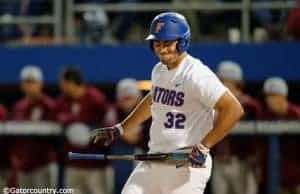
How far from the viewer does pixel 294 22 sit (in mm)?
10562

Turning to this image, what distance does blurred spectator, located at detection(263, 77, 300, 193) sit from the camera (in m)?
9.24

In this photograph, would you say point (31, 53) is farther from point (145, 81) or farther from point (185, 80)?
point (185, 80)

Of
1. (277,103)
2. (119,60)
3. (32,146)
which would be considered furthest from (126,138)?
(119,60)

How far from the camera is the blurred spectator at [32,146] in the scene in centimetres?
943

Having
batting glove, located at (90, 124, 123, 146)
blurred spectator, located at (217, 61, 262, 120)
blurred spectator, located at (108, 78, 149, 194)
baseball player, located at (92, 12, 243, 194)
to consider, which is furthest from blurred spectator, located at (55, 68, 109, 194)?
baseball player, located at (92, 12, 243, 194)

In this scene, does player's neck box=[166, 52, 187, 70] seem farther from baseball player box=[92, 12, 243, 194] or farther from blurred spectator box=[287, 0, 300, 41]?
blurred spectator box=[287, 0, 300, 41]

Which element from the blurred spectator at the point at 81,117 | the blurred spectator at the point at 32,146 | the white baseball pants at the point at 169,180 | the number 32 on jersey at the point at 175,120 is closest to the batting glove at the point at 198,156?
the white baseball pants at the point at 169,180

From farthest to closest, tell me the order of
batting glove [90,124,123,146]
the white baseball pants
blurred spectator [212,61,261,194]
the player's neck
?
blurred spectator [212,61,261,194] < batting glove [90,124,123,146] < the player's neck < the white baseball pants

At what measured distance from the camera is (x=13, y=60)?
36.0 feet

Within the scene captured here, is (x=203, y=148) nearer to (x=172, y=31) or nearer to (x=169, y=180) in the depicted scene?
(x=169, y=180)

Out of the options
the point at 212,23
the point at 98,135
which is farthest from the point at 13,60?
the point at 98,135

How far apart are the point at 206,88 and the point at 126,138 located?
3.26m

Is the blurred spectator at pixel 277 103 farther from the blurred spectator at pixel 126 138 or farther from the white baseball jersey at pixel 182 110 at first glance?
the white baseball jersey at pixel 182 110

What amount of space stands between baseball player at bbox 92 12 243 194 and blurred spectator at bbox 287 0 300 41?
435 cm
